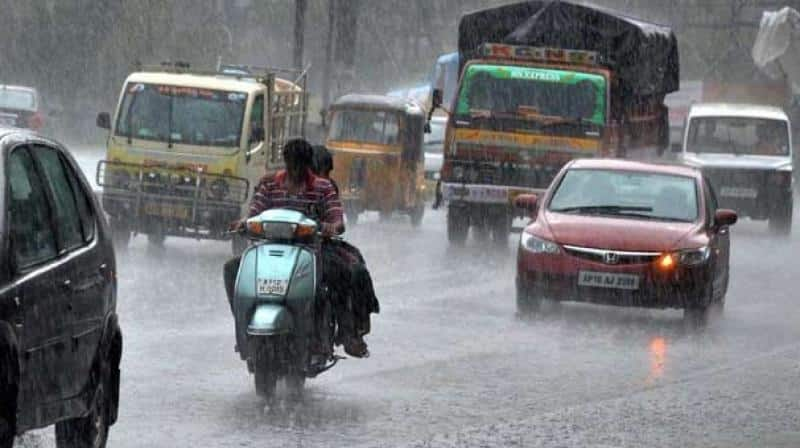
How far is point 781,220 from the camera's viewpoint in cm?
3250

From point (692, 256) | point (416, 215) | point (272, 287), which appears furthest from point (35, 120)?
point (272, 287)

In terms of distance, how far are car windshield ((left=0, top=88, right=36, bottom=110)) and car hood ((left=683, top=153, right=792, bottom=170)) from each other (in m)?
16.9

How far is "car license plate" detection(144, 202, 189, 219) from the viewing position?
2273cm

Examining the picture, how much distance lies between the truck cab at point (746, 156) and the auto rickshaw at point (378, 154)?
455 centimetres

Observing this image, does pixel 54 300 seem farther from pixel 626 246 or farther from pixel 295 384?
pixel 626 246

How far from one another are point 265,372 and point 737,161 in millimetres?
22363

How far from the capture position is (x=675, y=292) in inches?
660

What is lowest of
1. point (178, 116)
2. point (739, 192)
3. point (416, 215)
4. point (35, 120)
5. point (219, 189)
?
point (416, 215)

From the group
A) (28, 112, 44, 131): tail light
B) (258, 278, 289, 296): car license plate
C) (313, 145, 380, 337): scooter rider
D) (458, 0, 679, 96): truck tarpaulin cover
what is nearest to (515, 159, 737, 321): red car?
(313, 145, 380, 337): scooter rider

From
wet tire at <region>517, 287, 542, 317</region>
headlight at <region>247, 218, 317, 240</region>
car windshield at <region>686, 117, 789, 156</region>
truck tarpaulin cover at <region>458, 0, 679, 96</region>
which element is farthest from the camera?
car windshield at <region>686, 117, 789, 156</region>

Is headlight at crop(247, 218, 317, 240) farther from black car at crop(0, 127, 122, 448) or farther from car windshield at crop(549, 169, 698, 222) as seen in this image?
car windshield at crop(549, 169, 698, 222)

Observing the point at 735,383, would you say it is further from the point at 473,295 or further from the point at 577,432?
the point at 473,295

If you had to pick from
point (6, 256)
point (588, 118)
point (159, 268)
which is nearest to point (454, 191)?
point (588, 118)

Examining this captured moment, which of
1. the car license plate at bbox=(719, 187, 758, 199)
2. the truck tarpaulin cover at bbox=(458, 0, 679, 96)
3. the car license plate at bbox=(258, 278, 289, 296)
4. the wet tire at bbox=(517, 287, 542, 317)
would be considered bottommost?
the car license plate at bbox=(719, 187, 758, 199)
